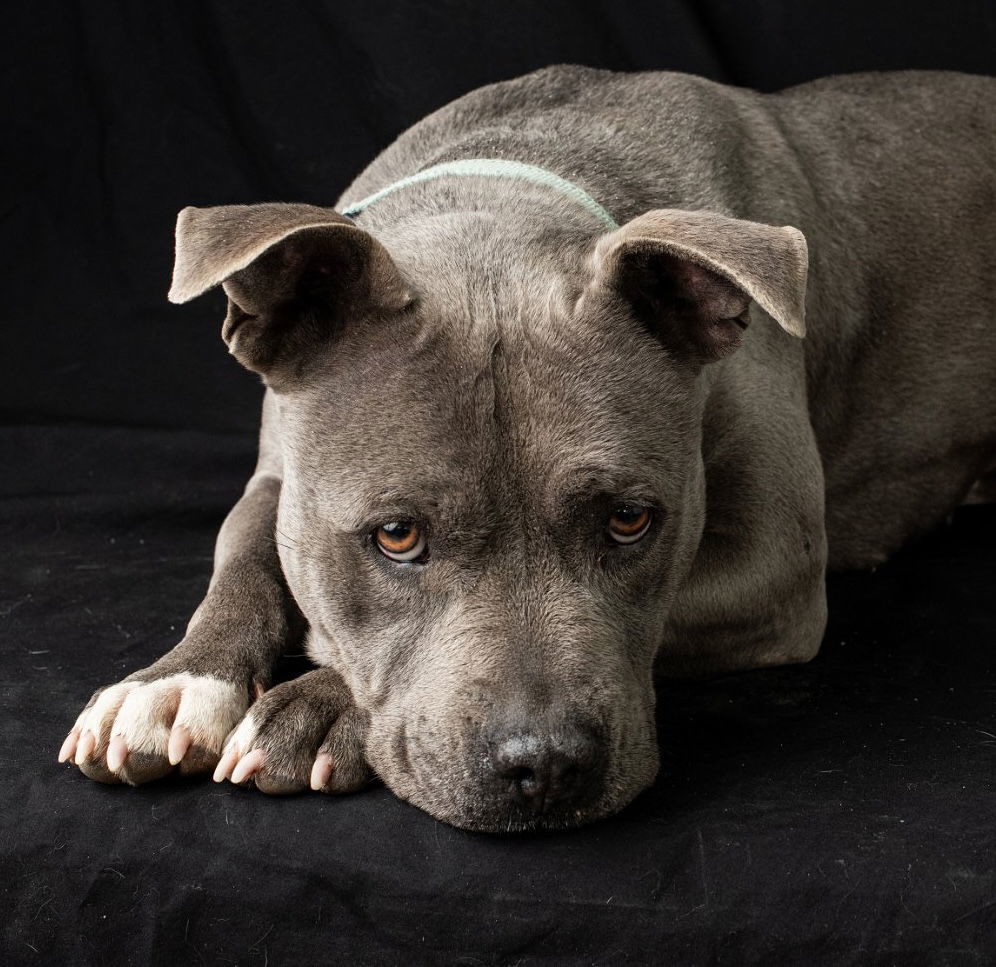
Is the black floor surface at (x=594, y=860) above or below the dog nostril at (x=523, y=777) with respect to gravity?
below

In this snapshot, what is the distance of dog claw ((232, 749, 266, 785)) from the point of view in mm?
3328

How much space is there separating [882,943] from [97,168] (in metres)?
4.42

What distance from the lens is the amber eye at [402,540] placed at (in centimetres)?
325

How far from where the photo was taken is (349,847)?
320 cm

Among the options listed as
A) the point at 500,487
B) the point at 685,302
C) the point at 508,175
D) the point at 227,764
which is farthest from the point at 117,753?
the point at 508,175

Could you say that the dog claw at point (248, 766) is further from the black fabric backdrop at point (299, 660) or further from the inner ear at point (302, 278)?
the inner ear at point (302, 278)

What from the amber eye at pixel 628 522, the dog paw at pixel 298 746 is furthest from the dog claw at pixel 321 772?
the amber eye at pixel 628 522

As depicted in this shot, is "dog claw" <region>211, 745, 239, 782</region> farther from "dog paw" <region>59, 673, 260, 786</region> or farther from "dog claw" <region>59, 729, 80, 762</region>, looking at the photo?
Answer: "dog claw" <region>59, 729, 80, 762</region>

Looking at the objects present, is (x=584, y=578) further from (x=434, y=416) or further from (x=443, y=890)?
(x=443, y=890)

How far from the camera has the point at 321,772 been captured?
3.34 m

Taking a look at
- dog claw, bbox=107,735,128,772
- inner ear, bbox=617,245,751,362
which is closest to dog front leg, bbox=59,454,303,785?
dog claw, bbox=107,735,128,772

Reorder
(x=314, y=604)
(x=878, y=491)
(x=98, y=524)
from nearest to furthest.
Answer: (x=314, y=604)
(x=878, y=491)
(x=98, y=524)

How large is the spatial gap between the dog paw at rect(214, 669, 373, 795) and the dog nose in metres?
0.42

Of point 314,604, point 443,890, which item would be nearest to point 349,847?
point 443,890
